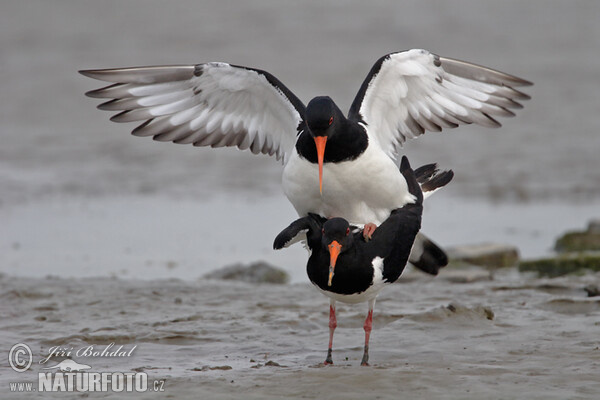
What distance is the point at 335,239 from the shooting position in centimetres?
536

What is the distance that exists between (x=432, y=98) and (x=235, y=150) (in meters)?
7.15

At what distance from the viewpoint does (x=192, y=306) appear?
716cm

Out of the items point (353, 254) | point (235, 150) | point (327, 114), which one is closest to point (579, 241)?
point (353, 254)

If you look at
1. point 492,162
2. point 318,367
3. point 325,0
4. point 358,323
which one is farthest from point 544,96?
point 318,367

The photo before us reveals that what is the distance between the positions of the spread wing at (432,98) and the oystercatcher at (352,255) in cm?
107

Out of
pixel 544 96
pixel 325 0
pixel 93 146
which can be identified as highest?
pixel 325 0

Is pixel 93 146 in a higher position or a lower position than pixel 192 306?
higher

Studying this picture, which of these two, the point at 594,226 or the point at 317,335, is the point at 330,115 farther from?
the point at 594,226

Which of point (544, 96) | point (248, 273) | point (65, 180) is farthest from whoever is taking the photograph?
point (544, 96)

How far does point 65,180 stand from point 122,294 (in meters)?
Answer: 5.23

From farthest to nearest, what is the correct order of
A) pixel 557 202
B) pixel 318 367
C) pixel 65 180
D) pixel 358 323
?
1. pixel 65 180
2. pixel 557 202
3. pixel 358 323
4. pixel 318 367

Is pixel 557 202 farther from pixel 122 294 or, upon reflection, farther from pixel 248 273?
pixel 122 294

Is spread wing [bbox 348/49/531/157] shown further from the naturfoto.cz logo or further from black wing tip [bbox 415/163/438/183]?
the naturfoto.cz logo

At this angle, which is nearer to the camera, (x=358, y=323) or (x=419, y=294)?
(x=358, y=323)
